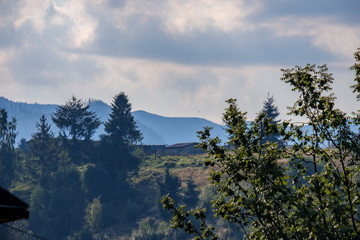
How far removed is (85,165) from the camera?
128125 mm

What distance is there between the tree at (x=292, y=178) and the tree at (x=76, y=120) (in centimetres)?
11071

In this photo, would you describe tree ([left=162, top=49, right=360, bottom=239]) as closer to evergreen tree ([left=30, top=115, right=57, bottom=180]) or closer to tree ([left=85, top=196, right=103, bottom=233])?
tree ([left=85, top=196, right=103, bottom=233])

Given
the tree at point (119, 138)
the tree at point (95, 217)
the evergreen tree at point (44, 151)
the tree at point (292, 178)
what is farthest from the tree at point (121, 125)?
the tree at point (292, 178)

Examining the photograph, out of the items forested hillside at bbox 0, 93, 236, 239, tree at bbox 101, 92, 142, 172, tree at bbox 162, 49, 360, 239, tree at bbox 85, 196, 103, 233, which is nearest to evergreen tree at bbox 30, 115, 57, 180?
forested hillside at bbox 0, 93, 236, 239

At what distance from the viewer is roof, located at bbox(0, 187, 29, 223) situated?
7691 millimetres

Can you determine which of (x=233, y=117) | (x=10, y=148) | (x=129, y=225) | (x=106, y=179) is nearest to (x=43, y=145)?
(x=10, y=148)

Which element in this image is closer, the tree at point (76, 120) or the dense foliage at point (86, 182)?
the dense foliage at point (86, 182)

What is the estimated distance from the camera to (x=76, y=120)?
130250 millimetres

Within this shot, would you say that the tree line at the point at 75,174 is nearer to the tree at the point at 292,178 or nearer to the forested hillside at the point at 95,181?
the forested hillside at the point at 95,181

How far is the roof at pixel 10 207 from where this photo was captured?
769cm

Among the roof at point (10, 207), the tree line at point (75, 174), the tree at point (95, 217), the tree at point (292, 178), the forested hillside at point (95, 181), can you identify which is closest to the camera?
the roof at point (10, 207)

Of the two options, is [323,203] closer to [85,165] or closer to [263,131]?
[263,131]

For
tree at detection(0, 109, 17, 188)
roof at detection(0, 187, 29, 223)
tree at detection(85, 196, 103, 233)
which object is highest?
tree at detection(0, 109, 17, 188)

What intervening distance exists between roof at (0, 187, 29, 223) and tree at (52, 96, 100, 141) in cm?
12123
